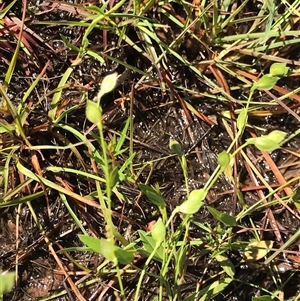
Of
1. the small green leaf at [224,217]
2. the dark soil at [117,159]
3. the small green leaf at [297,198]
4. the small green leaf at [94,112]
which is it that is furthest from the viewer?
the dark soil at [117,159]

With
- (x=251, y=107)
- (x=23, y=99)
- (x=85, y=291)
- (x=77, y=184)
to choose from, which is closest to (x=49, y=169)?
(x=77, y=184)

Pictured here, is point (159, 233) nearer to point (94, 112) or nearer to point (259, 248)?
point (94, 112)

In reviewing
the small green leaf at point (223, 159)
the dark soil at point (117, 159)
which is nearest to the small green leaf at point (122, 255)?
the small green leaf at point (223, 159)

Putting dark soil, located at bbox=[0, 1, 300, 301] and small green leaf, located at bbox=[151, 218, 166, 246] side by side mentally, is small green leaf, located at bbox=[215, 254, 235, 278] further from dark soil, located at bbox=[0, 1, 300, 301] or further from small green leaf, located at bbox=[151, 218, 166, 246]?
small green leaf, located at bbox=[151, 218, 166, 246]

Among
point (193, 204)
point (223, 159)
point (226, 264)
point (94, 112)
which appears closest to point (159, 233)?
point (193, 204)

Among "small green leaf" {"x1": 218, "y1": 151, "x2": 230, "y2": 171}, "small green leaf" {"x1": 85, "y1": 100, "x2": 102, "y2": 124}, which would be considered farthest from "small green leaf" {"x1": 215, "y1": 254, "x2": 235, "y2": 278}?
"small green leaf" {"x1": 85, "y1": 100, "x2": 102, "y2": 124}

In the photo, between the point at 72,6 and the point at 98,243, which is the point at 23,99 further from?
the point at 98,243

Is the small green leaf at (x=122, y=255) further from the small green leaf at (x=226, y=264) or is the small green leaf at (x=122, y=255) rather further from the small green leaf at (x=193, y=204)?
the small green leaf at (x=226, y=264)
